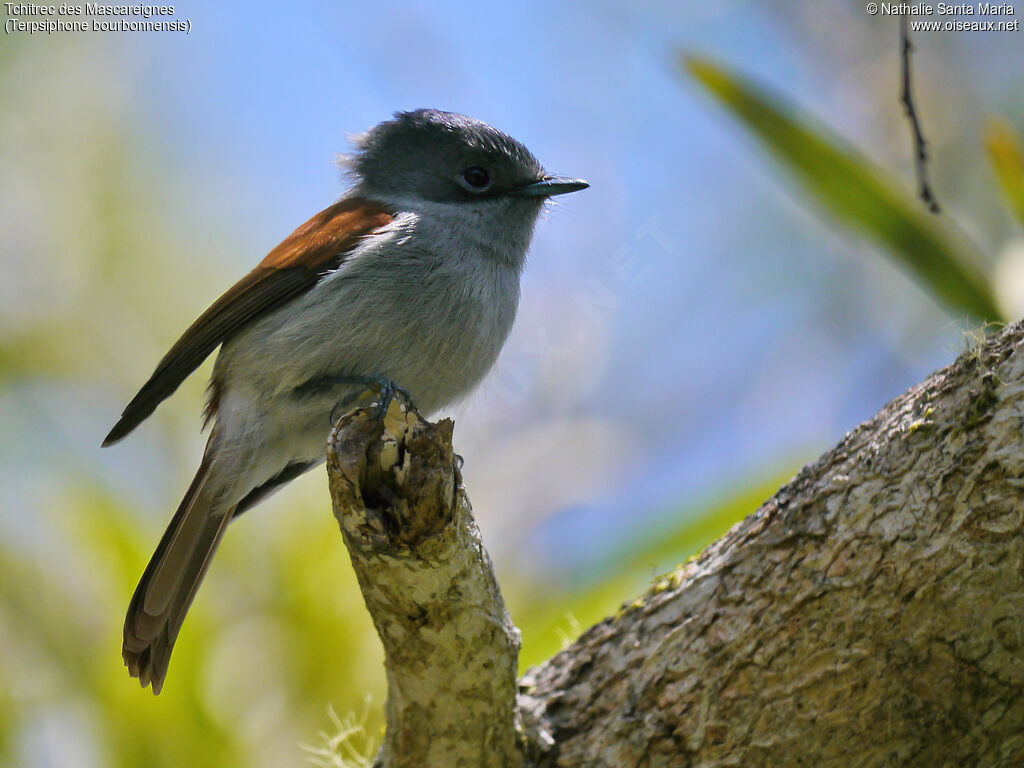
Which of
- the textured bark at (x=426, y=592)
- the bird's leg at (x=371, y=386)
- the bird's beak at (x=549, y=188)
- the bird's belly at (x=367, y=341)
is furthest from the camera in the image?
the bird's beak at (x=549, y=188)

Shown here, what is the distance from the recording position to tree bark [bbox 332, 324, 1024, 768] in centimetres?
232

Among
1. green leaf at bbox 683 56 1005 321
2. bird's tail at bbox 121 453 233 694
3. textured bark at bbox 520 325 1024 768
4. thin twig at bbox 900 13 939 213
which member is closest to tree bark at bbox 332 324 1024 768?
textured bark at bbox 520 325 1024 768

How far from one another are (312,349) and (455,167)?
1109mm

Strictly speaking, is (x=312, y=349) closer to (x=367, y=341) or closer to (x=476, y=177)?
(x=367, y=341)

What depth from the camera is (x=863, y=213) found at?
3391mm

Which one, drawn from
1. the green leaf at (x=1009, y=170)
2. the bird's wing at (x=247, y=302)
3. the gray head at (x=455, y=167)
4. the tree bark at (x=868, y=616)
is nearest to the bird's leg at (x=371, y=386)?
the bird's wing at (x=247, y=302)

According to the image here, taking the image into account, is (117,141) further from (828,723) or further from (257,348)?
(828,723)

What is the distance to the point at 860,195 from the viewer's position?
339cm

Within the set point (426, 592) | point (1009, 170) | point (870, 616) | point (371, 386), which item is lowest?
point (870, 616)

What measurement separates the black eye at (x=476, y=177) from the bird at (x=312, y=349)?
25cm

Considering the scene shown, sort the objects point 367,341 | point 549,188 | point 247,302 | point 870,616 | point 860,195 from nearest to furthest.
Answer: point 870,616 < point 367,341 < point 247,302 < point 860,195 < point 549,188

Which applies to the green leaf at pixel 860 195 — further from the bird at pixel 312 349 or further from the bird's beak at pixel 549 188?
the bird at pixel 312 349

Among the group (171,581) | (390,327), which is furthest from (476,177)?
(171,581)

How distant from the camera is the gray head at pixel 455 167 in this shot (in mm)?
3799
